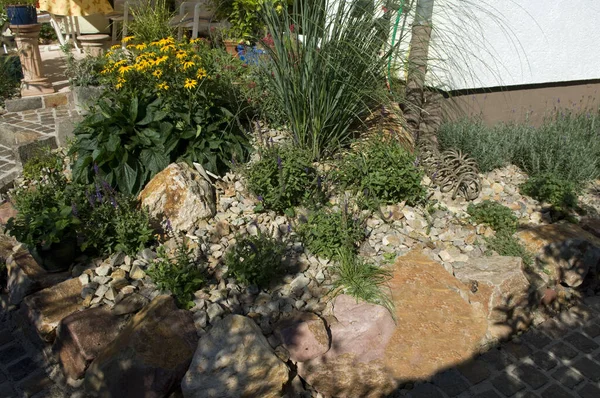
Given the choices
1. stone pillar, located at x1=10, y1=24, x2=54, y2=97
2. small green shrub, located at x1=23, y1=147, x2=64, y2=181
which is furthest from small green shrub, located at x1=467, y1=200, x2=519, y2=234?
stone pillar, located at x1=10, y1=24, x2=54, y2=97

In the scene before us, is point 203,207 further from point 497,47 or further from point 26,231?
point 497,47

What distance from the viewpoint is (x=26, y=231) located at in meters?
3.24

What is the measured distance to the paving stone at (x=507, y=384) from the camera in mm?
2844

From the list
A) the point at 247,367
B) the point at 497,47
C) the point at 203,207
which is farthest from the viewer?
the point at 497,47

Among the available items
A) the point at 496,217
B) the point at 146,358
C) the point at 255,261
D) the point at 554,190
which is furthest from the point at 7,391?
the point at 554,190

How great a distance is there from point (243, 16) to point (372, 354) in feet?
17.8

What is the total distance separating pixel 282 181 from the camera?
367cm

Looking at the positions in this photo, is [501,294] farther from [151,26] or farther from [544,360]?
[151,26]

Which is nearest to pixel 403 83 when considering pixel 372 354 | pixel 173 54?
pixel 173 54

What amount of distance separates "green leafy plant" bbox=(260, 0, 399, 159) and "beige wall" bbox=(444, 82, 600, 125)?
1354 millimetres

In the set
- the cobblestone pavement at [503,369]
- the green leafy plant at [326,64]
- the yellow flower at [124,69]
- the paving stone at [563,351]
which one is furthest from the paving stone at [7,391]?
the paving stone at [563,351]

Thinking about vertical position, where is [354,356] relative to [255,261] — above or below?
below

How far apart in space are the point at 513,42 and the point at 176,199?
Answer: 3.73 m

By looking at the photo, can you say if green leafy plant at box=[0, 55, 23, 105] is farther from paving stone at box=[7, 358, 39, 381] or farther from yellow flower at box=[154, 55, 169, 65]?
paving stone at box=[7, 358, 39, 381]
